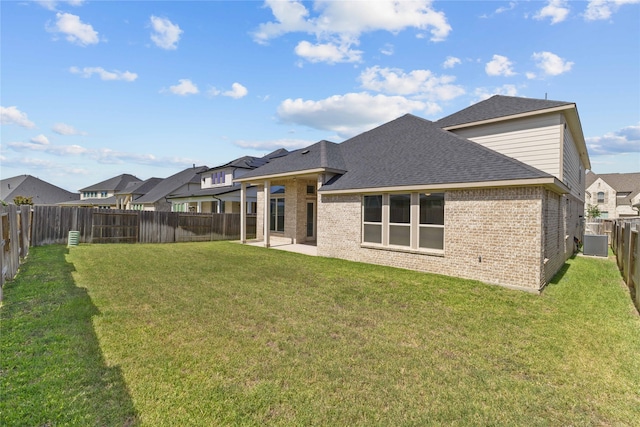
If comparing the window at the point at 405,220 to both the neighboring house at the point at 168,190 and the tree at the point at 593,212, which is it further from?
the tree at the point at 593,212

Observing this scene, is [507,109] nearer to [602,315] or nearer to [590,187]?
[602,315]

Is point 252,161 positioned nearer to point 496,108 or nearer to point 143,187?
point 496,108

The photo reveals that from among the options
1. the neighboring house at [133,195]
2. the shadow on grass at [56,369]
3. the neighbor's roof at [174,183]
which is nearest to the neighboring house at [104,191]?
the neighboring house at [133,195]

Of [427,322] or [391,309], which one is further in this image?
[391,309]

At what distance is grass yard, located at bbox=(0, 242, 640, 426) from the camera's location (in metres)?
2.98

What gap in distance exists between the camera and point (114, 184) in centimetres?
4650

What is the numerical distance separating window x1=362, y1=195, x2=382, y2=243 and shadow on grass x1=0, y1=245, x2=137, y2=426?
8.61m

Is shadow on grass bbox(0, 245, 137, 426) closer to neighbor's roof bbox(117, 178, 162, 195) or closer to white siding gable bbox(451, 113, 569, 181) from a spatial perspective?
white siding gable bbox(451, 113, 569, 181)

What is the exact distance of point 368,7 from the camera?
9891mm

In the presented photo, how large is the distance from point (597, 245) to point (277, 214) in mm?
16690

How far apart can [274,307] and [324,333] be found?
5.34 feet

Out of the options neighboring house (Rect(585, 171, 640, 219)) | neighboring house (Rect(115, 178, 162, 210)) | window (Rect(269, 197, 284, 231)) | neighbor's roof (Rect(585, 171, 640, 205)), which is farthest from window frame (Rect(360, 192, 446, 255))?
neighbor's roof (Rect(585, 171, 640, 205))

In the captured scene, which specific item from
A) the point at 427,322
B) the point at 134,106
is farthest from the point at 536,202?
A: the point at 134,106

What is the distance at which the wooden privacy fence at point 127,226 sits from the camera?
15.4 meters
